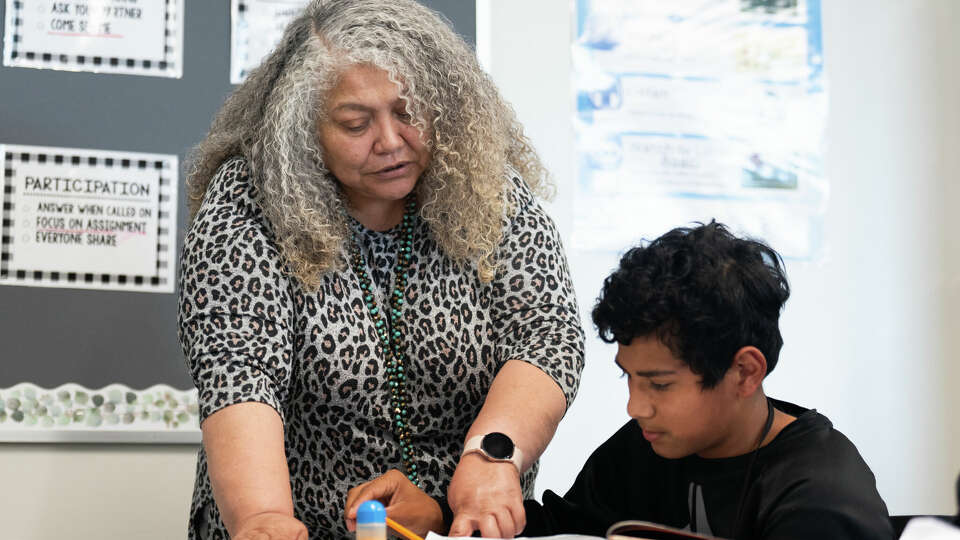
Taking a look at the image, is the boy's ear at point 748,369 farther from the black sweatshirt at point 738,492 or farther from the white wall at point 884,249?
the white wall at point 884,249

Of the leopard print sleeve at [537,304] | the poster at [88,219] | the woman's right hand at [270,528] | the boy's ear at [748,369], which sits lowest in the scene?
the woman's right hand at [270,528]

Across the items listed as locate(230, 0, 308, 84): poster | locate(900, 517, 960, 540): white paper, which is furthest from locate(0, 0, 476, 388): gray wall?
locate(900, 517, 960, 540): white paper

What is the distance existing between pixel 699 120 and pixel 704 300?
115 centimetres

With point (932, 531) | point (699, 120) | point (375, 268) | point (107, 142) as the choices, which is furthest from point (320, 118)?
point (699, 120)

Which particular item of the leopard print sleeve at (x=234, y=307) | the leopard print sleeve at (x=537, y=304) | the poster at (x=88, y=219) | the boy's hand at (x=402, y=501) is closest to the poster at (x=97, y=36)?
the poster at (x=88, y=219)

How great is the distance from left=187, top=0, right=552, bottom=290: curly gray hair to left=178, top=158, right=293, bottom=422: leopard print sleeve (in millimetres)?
38

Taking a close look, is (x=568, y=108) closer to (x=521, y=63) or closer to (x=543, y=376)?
(x=521, y=63)

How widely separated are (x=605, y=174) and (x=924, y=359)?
33.1 inches

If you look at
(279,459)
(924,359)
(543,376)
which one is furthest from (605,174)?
(279,459)

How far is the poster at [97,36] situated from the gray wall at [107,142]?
0.02m

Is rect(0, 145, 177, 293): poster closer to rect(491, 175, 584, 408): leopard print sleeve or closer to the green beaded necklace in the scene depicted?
the green beaded necklace

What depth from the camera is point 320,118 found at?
153cm

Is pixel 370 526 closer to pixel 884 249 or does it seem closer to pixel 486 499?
pixel 486 499

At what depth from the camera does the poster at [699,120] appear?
2.34m
